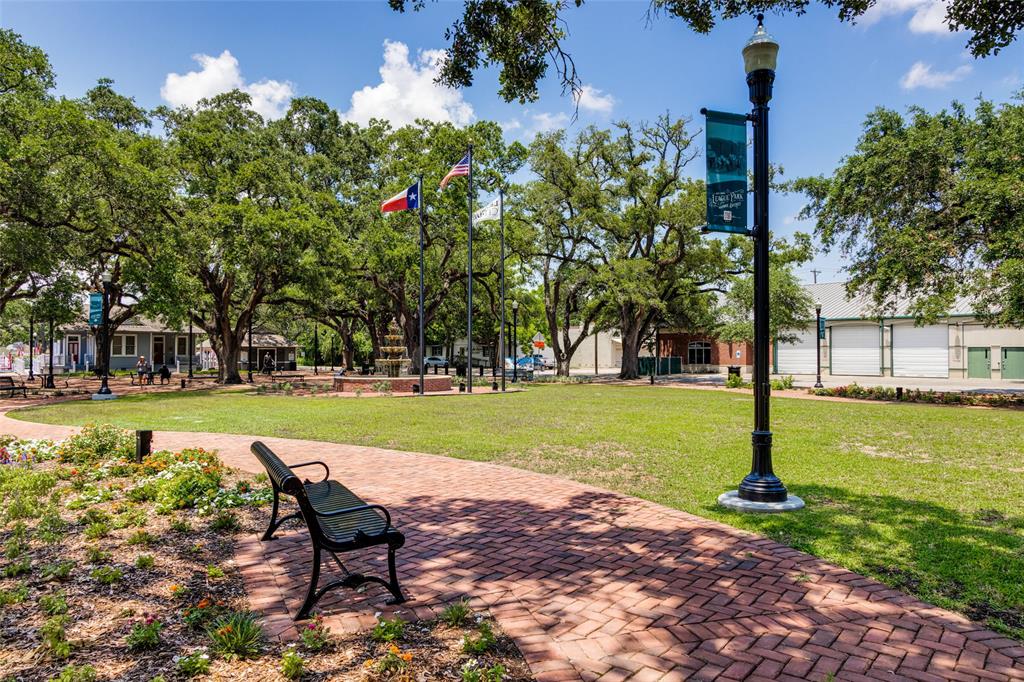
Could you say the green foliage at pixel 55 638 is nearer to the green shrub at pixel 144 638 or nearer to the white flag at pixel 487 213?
the green shrub at pixel 144 638

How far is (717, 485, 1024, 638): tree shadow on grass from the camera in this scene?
4.24 meters

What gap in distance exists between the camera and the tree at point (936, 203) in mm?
18500

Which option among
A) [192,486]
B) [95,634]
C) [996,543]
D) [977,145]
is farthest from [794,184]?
[95,634]

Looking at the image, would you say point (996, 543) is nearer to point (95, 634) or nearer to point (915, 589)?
point (915, 589)

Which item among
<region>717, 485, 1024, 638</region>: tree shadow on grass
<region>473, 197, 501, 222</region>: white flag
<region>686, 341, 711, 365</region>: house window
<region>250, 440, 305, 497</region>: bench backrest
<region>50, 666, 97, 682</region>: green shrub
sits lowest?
<region>717, 485, 1024, 638</region>: tree shadow on grass

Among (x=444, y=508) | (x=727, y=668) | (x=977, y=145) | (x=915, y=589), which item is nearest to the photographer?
(x=727, y=668)

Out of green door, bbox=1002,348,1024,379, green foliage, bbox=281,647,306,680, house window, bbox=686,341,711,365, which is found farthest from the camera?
house window, bbox=686,341,711,365

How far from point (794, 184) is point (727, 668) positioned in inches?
987

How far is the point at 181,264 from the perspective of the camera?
2455 cm

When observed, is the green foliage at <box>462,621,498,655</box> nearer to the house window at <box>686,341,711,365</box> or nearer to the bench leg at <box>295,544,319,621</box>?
the bench leg at <box>295,544,319,621</box>

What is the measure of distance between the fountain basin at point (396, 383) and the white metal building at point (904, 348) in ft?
80.5

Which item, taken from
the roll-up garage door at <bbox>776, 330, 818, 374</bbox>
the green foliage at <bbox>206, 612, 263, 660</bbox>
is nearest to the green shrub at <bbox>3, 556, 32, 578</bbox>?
the green foliage at <bbox>206, 612, 263, 660</bbox>

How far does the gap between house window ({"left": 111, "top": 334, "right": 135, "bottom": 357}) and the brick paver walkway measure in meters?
47.6

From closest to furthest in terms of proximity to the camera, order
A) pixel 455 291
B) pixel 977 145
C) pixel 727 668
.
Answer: pixel 727 668, pixel 977 145, pixel 455 291
